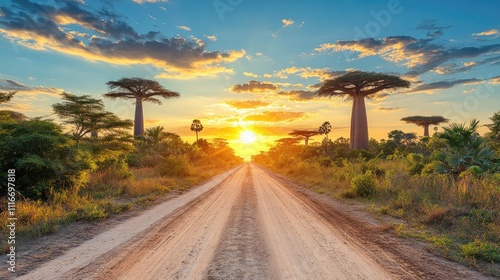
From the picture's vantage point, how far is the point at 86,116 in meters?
15.4

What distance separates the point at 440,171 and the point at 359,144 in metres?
33.0

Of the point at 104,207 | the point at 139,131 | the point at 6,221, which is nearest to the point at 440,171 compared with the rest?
the point at 104,207

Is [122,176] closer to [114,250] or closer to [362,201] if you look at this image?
[114,250]

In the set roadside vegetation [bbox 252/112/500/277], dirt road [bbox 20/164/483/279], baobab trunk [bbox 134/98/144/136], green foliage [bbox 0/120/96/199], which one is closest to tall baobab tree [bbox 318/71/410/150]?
roadside vegetation [bbox 252/112/500/277]

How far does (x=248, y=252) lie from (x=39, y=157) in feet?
30.2

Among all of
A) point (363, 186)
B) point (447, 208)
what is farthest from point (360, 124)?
point (447, 208)

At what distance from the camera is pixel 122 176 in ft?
52.5

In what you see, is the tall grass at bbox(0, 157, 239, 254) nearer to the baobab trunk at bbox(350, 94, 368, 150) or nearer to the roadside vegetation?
the roadside vegetation

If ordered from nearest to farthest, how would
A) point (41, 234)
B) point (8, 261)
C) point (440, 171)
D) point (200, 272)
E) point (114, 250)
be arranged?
1. point (200, 272)
2. point (8, 261)
3. point (114, 250)
4. point (41, 234)
5. point (440, 171)

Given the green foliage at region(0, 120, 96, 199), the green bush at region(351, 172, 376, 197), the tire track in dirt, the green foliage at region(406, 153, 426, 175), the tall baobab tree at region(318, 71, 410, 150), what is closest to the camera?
the tire track in dirt

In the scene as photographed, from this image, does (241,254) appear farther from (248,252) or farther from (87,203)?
(87,203)

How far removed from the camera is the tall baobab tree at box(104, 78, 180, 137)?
1813 inches

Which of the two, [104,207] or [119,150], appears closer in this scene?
[104,207]

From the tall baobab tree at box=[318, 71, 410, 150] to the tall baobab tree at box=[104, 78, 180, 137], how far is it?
94.3 feet
